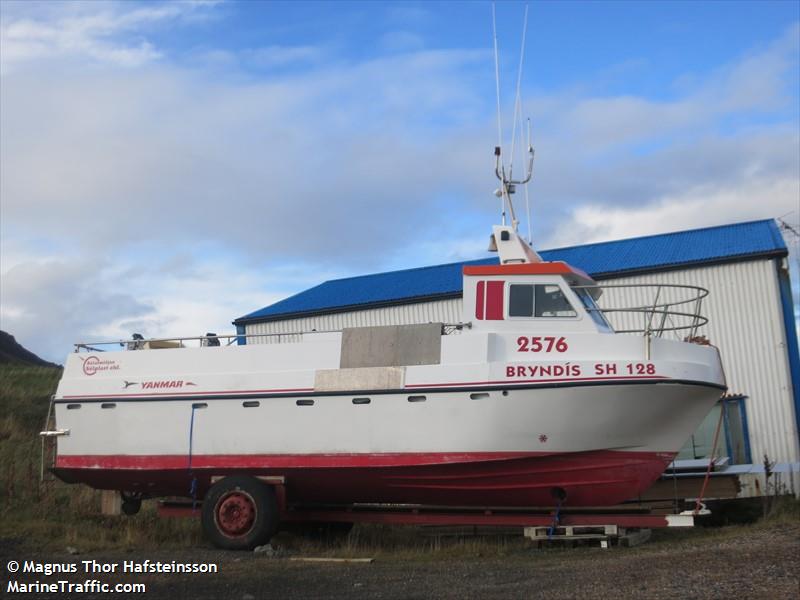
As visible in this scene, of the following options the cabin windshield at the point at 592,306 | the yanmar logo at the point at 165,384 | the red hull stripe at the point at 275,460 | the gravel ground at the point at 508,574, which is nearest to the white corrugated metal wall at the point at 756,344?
the gravel ground at the point at 508,574

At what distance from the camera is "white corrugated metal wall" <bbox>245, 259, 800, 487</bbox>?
44.1ft

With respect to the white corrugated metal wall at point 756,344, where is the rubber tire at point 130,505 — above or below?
below

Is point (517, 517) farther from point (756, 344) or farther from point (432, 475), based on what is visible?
point (756, 344)

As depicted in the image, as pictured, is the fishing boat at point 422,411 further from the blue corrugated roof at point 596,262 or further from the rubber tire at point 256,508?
the blue corrugated roof at point 596,262

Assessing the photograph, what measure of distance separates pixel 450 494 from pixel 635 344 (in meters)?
2.86

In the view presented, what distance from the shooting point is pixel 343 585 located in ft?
24.3

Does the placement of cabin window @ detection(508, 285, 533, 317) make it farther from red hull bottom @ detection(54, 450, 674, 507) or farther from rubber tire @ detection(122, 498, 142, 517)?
rubber tire @ detection(122, 498, 142, 517)

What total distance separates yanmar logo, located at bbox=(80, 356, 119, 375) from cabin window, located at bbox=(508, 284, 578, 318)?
559cm

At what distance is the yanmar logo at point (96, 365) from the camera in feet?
37.8

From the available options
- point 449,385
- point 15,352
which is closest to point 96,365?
point 449,385

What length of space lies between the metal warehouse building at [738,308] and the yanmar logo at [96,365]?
248cm

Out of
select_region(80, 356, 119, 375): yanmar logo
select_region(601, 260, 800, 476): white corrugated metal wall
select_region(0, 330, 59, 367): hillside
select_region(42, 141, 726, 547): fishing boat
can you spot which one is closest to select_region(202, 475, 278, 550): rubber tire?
select_region(42, 141, 726, 547): fishing boat

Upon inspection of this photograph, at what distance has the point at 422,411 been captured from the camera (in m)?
9.77

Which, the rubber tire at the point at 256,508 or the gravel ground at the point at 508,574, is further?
the rubber tire at the point at 256,508
